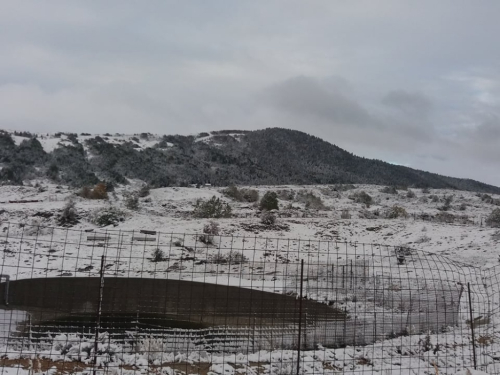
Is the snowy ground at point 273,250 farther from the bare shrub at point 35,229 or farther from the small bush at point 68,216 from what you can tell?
the small bush at point 68,216

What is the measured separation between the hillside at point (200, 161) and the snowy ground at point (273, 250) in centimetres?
497

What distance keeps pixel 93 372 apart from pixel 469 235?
64.6ft

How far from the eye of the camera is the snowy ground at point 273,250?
7914 millimetres

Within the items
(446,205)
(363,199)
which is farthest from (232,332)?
(446,205)

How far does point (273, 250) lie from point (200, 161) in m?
59.9

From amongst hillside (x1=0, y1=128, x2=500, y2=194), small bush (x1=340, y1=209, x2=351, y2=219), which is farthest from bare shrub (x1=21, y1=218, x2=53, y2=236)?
small bush (x1=340, y1=209, x2=351, y2=219)

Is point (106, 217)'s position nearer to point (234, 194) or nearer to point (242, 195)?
point (234, 194)

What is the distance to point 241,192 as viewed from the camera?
4181 centimetres

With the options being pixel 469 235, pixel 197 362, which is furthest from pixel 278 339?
pixel 469 235

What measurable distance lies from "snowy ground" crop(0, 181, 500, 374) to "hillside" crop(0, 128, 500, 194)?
16.3ft

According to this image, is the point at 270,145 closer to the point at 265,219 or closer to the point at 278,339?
the point at 265,219

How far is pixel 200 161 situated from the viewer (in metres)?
69.1

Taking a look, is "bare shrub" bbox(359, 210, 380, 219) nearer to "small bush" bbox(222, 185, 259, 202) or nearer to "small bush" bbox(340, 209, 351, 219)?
"small bush" bbox(340, 209, 351, 219)

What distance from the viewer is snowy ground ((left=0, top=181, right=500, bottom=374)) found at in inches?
312
